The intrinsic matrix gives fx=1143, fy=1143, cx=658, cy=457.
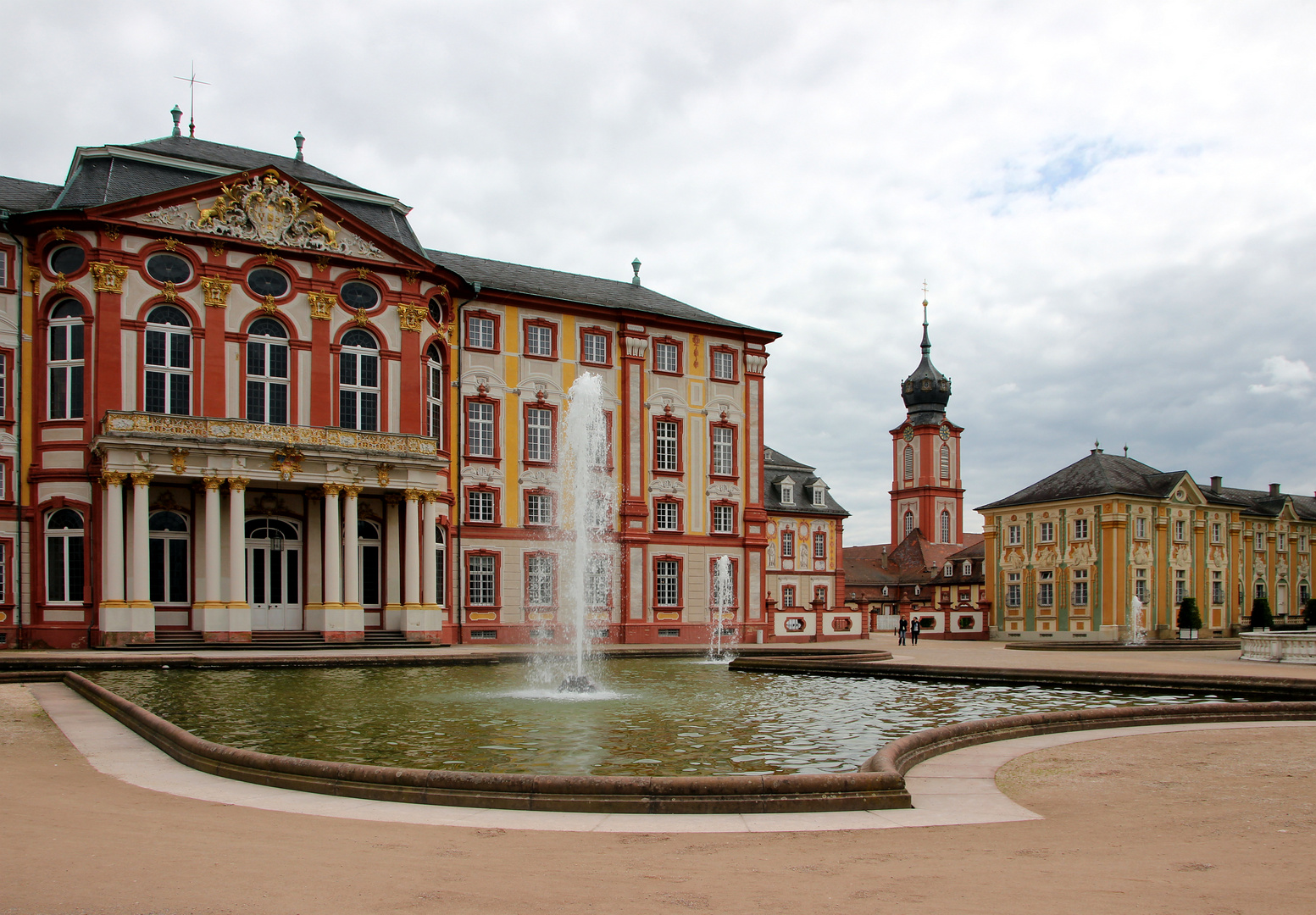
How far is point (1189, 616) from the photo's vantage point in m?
56.5

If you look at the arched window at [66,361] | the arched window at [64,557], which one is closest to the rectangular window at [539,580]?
the arched window at [64,557]

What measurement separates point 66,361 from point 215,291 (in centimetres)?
489

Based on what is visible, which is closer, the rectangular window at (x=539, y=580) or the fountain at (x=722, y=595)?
the rectangular window at (x=539, y=580)

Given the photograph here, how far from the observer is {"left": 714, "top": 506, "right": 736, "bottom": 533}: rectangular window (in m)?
48.0

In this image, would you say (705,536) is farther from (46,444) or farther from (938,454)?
(938,454)

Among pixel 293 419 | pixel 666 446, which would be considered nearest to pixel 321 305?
pixel 293 419

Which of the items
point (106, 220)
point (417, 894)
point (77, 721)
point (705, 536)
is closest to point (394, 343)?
point (106, 220)

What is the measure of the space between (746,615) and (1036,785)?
37360 millimetres

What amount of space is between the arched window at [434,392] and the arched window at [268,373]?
513 centimetres

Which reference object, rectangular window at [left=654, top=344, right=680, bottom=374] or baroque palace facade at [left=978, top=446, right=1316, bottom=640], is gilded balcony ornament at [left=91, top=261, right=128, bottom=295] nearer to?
rectangular window at [left=654, top=344, right=680, bottom=374]

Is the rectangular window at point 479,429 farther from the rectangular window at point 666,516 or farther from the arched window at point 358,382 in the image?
the rectangular window at point 666,516

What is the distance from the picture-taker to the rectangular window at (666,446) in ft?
153

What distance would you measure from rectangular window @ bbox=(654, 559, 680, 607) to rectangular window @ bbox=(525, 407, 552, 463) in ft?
21.1

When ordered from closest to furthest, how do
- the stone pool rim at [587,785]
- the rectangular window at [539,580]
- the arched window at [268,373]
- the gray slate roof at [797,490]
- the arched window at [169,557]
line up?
the stone pool rim at [587,785]
the arched window at [169,557]
the arched window at [268,373]
the rectangular window at [539,580]
the gray slate roof at [797,490]
